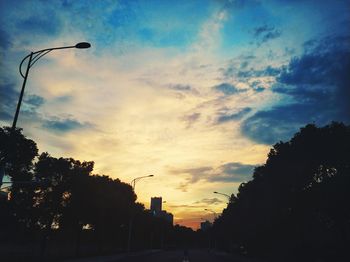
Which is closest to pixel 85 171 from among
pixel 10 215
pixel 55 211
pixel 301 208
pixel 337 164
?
pixel 55 211

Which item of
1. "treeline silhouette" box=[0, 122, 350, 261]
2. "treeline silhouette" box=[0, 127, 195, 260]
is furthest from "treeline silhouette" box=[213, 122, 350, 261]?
"treeline silhouette" box=[0, 127, 195, 260]

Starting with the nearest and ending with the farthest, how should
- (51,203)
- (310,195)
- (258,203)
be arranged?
1. (310,195)
2. (51,203)
3. (258,203)

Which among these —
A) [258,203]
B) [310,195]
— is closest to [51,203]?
[258,203]

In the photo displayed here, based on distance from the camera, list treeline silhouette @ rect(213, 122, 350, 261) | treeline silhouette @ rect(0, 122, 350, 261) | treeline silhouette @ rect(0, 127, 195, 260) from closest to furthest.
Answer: treeline silhouette @ rect(213, 122, 350, 261), treeline silhouette @ rect(0, 122, 350, 261), treeline silhouette @ rect(0, 127, 195, 260)

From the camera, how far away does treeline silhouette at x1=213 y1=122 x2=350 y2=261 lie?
44406mm

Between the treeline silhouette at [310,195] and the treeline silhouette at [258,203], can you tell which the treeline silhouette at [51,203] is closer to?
the treeline silhouette at [258,203]

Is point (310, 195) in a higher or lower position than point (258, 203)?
lower

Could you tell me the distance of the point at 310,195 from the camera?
156ft

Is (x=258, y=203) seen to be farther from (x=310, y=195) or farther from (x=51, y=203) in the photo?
(x=51, y=203)

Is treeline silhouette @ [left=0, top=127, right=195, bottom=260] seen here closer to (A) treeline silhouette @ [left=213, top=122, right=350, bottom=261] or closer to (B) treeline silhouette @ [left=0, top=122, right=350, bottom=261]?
(B) treeline silhouette @ [left=0, top=122, right=350, bottom=261]

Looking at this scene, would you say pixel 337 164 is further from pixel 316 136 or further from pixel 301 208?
pixel 301 208

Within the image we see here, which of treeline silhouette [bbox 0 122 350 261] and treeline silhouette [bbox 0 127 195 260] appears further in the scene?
treeline silhouette [bbox 0 127 195 260]

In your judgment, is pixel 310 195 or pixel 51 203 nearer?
pixel 310 195

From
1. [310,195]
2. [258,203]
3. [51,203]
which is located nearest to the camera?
[310,195]
